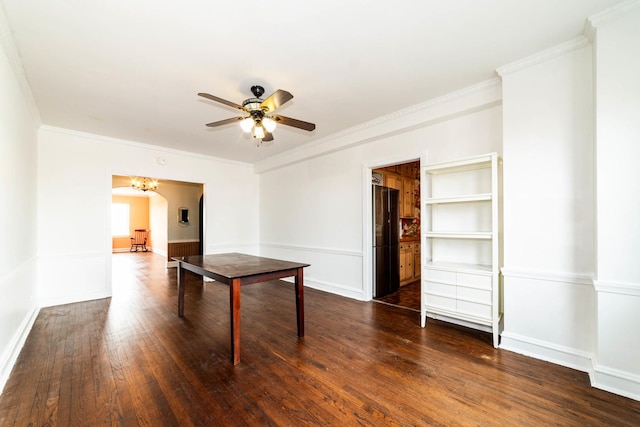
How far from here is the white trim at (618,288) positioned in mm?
1932

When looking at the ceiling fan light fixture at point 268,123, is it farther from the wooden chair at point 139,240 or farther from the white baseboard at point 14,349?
the wooden chair at point 139,240

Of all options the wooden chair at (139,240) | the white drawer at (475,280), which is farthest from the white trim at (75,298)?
the wooden chair at (139,240)

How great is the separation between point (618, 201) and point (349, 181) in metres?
3.17

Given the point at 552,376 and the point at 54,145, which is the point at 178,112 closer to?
the point at 54,145

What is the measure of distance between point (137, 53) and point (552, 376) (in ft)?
14.6

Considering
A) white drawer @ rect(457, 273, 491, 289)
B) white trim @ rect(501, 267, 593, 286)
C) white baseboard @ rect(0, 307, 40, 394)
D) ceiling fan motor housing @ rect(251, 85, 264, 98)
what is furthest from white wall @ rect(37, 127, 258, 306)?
white trim @ rect(501, 267, 593, 286)

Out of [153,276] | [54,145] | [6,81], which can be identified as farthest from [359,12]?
[153,276]

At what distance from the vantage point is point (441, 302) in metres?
3.15

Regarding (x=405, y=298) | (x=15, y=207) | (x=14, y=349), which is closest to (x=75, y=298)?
(x=14, y=349)

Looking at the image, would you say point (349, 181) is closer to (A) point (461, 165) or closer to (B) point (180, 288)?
(A) point (461, 165)

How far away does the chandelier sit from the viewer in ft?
25.7

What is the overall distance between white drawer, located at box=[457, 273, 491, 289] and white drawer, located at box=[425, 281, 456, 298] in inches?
5.3

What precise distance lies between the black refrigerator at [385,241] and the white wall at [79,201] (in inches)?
157

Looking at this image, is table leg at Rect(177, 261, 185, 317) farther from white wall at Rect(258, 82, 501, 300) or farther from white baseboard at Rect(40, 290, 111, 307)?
white wall at Rect(258, 82, 501, 300)
